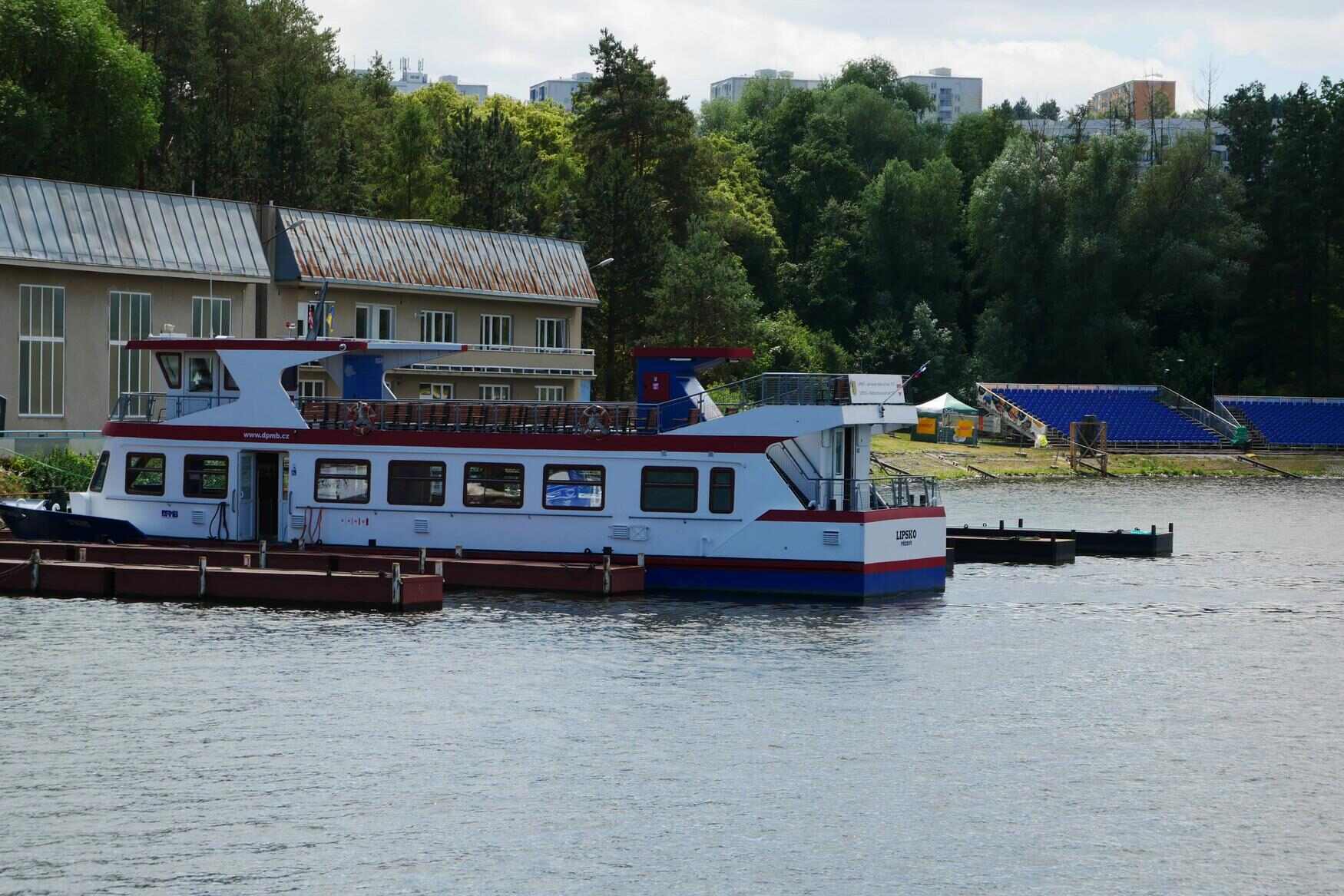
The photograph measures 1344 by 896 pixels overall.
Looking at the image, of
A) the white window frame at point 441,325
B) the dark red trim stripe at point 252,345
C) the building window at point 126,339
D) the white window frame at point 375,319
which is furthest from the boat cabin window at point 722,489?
the white window frame at point 441,325

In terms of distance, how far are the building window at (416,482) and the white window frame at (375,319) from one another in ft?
104

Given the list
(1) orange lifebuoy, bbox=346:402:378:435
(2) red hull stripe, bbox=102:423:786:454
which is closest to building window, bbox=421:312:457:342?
(2) red hull stripe, bbox=102:423:786:454

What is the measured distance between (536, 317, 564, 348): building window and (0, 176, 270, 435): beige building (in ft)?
59.8

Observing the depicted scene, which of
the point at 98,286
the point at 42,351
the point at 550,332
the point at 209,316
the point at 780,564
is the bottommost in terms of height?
the point at 780,564

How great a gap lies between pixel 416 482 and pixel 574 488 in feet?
14.5

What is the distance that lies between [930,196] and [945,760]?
115726 mm

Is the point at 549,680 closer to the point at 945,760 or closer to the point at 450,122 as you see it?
the point at 945,760

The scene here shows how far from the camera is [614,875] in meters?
23.3

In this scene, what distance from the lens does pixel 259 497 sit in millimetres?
48438

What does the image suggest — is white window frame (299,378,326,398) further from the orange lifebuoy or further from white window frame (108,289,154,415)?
the orange lifebuoy

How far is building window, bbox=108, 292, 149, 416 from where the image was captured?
69188 mm

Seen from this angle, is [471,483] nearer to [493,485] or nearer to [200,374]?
[493,485]

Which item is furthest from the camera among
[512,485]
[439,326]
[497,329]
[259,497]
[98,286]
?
[497,329]

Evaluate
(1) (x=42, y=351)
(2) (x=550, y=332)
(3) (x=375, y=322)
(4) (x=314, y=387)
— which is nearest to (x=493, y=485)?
(1) (x=42, y=351)
